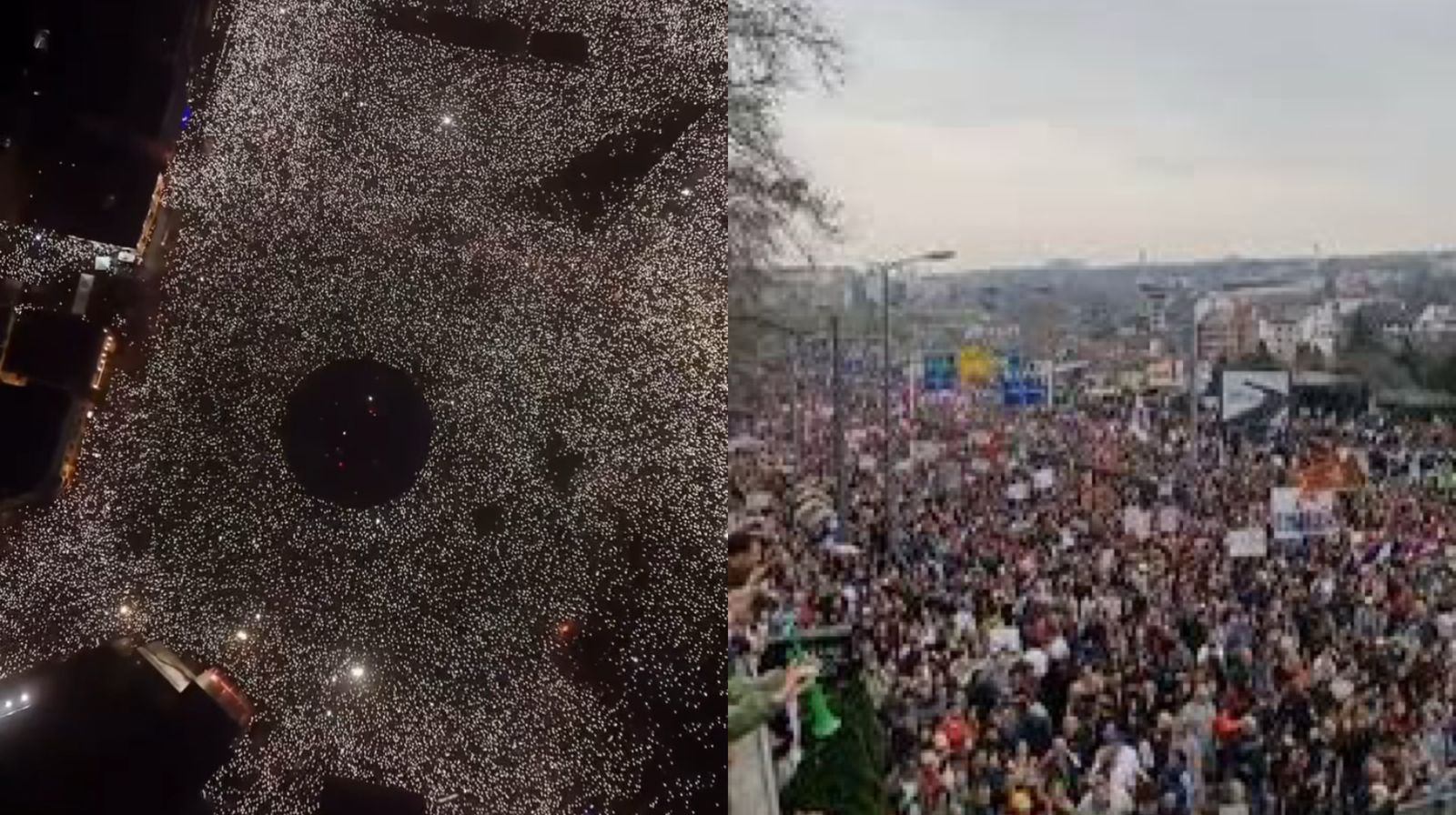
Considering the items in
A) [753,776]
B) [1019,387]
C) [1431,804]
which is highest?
[1019,387]

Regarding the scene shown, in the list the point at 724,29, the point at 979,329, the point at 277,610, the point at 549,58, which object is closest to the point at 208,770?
the point at 277,610

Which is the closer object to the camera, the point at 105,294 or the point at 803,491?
the point at 105,294

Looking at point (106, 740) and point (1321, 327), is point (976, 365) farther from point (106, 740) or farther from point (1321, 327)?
point (106, 740)

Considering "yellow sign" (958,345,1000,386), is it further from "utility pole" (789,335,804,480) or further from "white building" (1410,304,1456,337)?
"white building" (1410,304,1456,337)

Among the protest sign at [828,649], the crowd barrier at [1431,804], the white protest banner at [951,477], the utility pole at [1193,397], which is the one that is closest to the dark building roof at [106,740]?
the protest sign at [828,649]

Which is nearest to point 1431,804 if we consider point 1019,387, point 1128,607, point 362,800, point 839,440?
point 1128,607

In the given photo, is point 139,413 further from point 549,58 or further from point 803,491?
point 803,491
